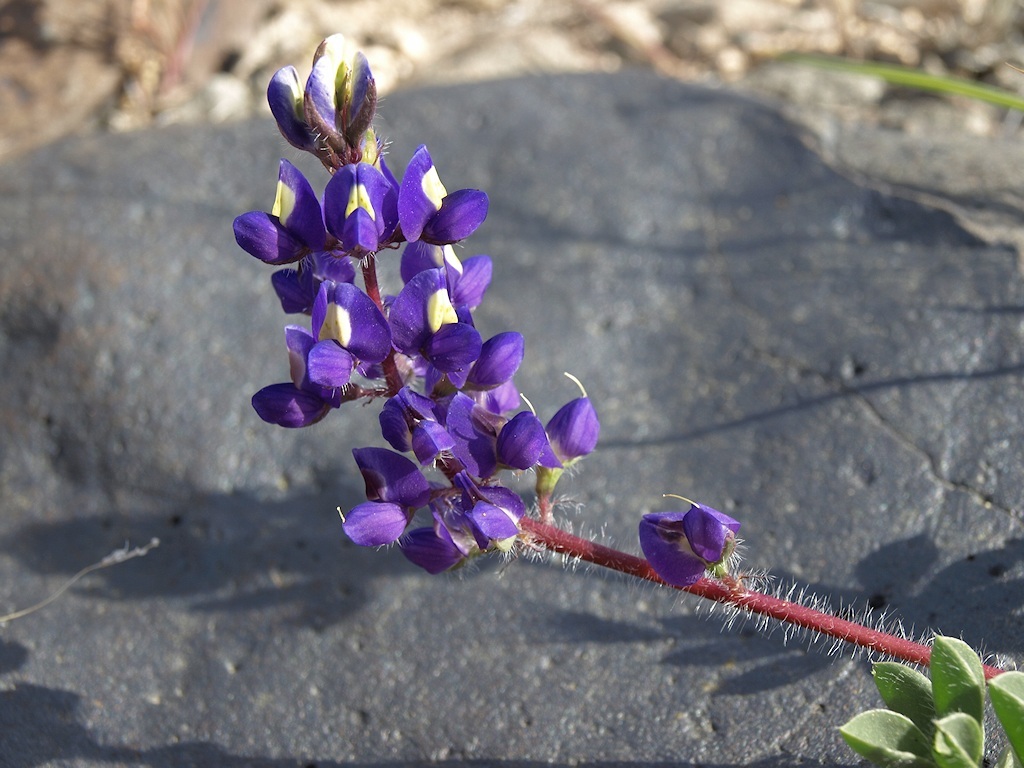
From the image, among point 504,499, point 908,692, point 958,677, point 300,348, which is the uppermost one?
point 300,348

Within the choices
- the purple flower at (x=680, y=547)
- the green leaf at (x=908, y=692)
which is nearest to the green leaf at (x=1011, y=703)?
the green leaf at (x=908, y=692)

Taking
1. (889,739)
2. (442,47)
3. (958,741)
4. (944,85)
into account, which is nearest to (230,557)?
(889,739)

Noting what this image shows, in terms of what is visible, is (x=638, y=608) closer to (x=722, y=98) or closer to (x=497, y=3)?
(x=722, y=98)

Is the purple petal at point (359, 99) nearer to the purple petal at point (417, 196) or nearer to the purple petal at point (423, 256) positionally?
the purple petal at point (417, 196)

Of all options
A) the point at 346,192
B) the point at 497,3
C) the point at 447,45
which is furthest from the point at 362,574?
the point at 497,3

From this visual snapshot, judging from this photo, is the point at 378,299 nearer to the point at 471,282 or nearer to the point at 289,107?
the point at 471,282

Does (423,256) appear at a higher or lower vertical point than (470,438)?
higher

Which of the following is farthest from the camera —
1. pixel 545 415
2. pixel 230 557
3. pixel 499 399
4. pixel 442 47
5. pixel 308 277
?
pixel 442 47
